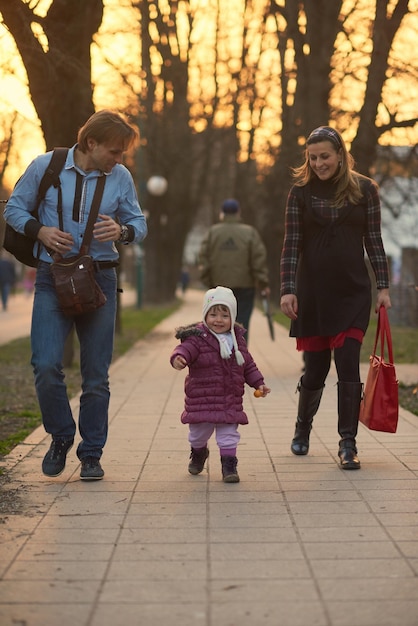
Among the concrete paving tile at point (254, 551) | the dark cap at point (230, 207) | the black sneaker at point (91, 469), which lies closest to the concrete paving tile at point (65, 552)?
the concrete paving tile at point (254, 551)

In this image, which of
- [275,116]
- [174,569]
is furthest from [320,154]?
[275,116]

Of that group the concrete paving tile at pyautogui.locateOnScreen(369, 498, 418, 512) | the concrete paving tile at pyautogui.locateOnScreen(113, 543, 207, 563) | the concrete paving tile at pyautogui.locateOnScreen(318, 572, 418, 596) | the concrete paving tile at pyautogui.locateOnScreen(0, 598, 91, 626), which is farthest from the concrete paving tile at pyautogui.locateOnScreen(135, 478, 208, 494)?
the concrete paving tile at pyautogui.locateOnScreen(0, 598, 91, 626)

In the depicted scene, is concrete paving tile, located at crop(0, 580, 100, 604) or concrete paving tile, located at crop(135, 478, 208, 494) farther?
concrete paving tile, located at crop(135, 478, 208, 494)

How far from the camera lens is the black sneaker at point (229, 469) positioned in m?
5.95

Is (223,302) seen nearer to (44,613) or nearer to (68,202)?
(68,202)

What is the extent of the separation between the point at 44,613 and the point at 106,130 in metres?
2.82

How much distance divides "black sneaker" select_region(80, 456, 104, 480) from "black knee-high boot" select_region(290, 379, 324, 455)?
1397mm

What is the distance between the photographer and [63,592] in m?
3.93

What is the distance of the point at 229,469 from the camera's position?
5980 millimetres

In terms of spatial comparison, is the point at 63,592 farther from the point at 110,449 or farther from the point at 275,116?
the point at 275,116

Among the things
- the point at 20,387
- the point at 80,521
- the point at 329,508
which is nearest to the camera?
the point at 80,521

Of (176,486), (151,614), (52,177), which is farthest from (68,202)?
(151,614)

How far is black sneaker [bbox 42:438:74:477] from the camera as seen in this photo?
5.96 metres

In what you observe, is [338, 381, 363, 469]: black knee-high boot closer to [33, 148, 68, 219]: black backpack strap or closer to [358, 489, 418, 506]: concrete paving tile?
[358, 489, 418, 506]: concrete paving tile
